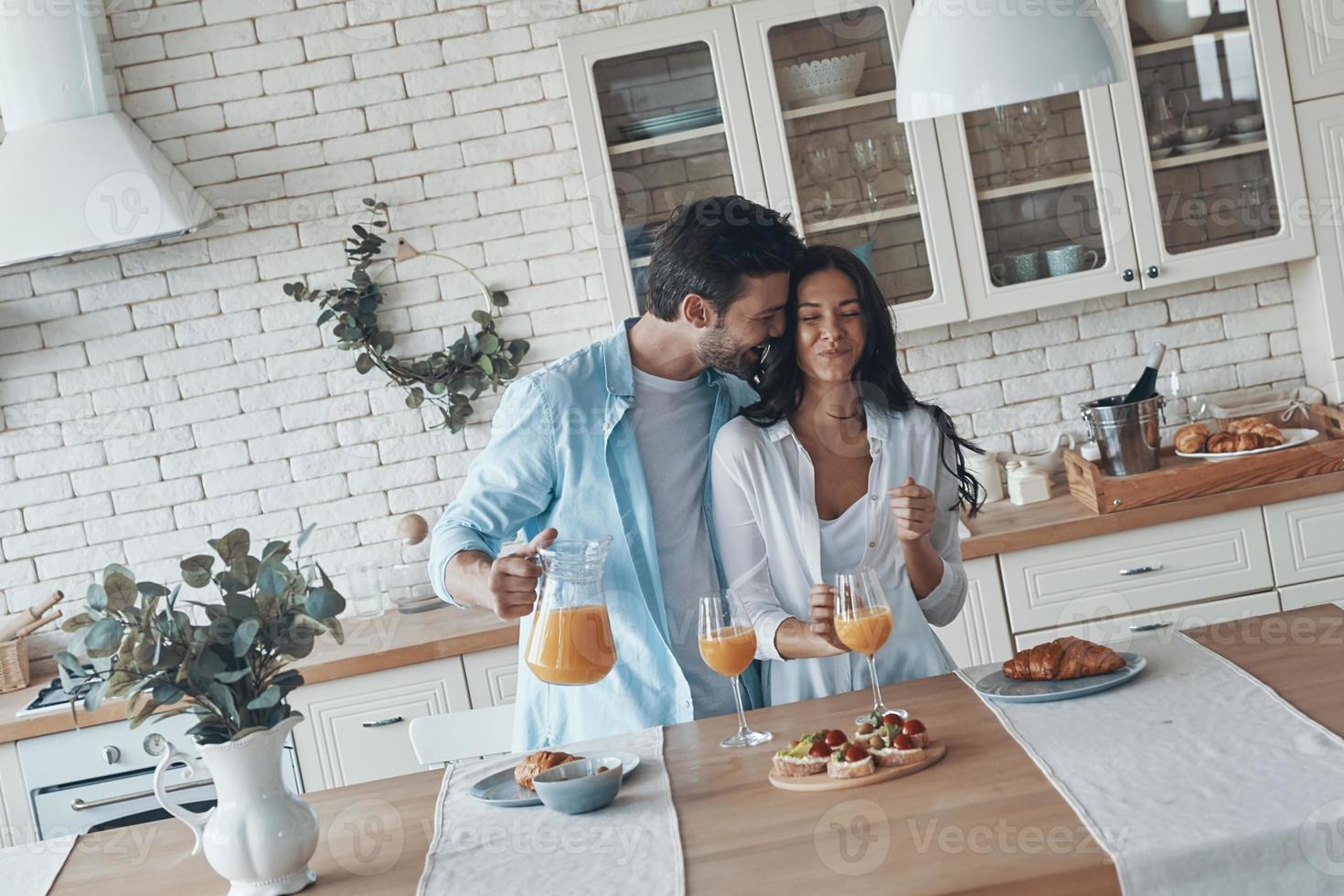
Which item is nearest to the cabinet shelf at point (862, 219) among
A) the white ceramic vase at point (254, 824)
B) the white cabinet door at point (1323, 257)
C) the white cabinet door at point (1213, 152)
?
the white cabinet door at point (1213, 152)

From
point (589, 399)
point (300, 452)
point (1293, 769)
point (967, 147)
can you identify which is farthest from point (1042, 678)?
point (300, 452)

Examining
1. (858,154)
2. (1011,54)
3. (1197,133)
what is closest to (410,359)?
(858,154)

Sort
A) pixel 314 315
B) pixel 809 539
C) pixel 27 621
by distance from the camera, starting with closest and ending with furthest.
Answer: pixel 809 539, pixel 27 621, pixel 314 315

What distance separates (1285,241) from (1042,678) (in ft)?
6.82

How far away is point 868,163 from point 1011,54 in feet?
5.48

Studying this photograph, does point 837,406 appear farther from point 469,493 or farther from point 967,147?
point 967,147

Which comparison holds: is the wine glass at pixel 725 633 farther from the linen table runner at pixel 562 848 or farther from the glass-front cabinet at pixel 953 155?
the glass-front cabinet at pixel 953 155

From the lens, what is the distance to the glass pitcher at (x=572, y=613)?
1.71 metres

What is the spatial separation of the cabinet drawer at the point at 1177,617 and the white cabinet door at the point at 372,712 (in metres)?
1.43

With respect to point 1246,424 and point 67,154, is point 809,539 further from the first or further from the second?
point 67,154

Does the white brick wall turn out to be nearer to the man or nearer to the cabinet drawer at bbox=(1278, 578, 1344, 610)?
the cabinet drawer at bbox=(1278, 578, 1344, 610)

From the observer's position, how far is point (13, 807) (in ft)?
10.3

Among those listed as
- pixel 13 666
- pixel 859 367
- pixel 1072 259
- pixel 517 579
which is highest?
pixel 1072 259

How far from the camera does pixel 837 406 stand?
225 cm
